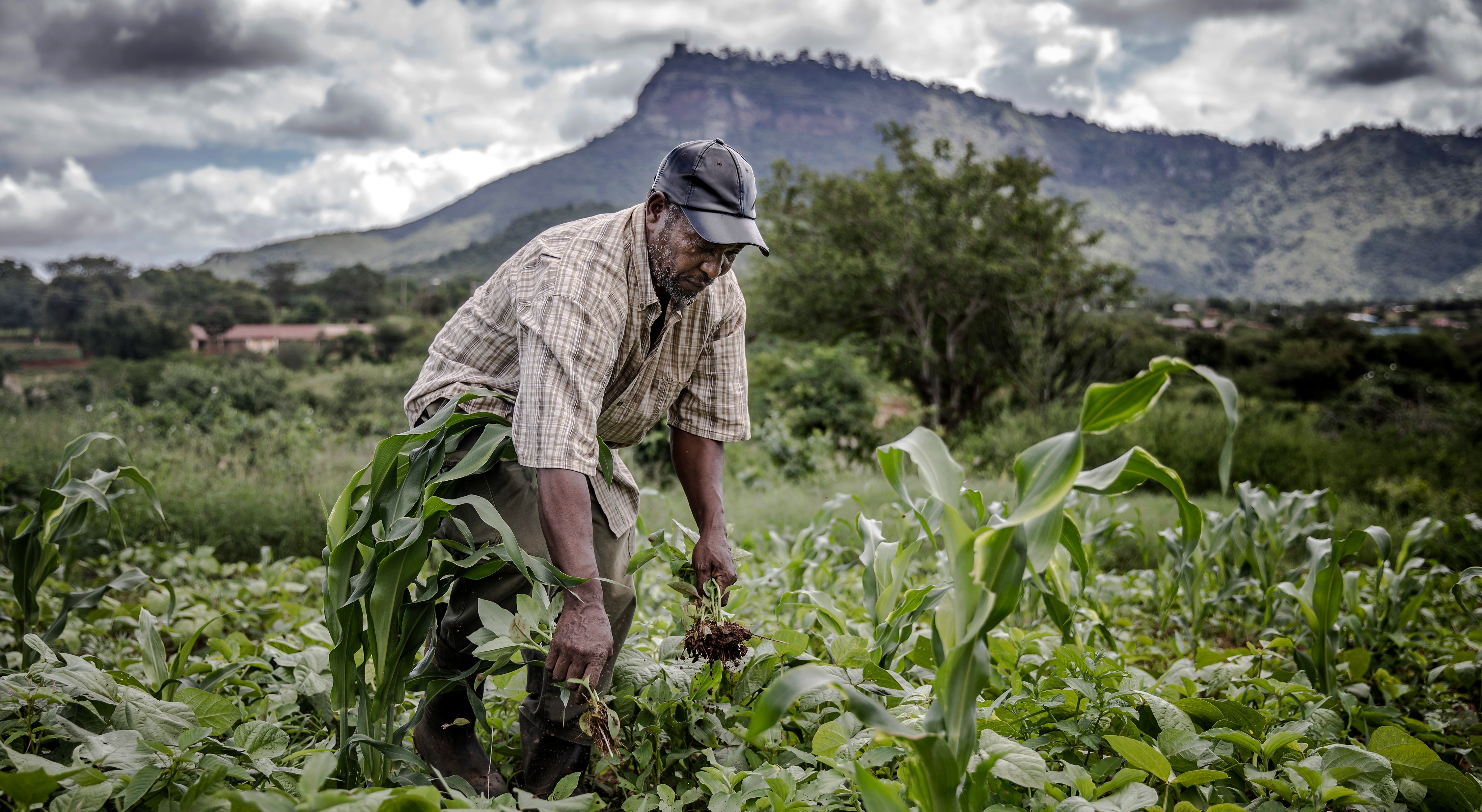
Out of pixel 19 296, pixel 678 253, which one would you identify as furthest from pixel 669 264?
pixel 19 296

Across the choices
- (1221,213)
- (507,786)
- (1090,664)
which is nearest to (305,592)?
(507,786)

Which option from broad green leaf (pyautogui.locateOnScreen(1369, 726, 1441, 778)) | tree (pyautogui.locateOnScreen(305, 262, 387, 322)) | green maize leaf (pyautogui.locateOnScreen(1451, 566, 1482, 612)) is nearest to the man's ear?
broad green leaf (pyautogui.locateOnScreen(1369, 726, 1441, 778))

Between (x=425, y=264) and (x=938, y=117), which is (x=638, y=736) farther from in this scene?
(x=938, y=117)

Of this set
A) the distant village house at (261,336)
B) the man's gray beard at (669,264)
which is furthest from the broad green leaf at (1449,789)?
the distant village house at (261,336)

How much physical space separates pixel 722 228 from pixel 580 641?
95 centimetres

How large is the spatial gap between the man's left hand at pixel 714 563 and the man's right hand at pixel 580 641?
0.50 metres

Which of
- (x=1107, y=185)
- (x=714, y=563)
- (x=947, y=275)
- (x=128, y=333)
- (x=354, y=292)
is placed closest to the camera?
(x=714, y=563)

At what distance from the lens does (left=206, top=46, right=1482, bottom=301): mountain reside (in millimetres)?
29062

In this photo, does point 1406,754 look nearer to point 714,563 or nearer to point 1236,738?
point 1236,738

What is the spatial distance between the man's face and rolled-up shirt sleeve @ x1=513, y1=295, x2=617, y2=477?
0.76 feet

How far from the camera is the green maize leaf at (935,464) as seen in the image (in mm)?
1151

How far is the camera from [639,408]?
2037 millimetres

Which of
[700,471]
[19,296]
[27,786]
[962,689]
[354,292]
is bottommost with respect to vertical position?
[27,786]

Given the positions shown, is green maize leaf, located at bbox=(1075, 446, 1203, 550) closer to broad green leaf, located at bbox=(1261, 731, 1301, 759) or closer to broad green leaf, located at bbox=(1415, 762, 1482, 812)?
broad green leaf, located at bbox=(1261, 731, 1301, 759)
